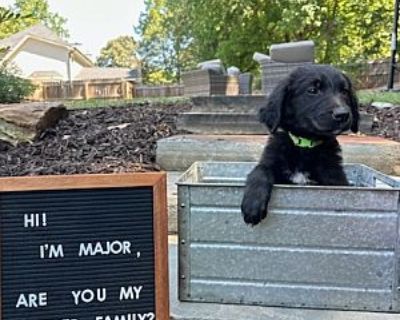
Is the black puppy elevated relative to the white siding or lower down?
lower down

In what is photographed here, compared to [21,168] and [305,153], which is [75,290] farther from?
[21,168]

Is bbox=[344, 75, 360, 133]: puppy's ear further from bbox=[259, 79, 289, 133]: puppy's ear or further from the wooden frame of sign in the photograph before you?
the wooden frame of sign

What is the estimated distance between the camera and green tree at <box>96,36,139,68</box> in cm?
5759

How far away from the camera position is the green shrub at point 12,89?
819 cm

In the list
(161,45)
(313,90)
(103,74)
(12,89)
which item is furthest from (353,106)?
(161,45)

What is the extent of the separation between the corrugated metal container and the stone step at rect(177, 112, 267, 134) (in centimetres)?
236

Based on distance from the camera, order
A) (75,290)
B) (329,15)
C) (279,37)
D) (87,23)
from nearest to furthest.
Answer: (75,290), (329,15), (279,37), (87,23)

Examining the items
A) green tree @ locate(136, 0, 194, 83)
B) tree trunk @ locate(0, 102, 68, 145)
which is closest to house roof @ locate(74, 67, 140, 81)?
green tree @ locate(136, 0, 194, 83)

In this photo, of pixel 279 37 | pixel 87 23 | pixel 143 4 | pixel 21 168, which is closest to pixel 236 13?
pixel 279 37

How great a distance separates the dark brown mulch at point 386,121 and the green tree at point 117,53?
53.4m

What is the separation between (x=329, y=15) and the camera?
675 inches

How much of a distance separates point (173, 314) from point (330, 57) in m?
17.2

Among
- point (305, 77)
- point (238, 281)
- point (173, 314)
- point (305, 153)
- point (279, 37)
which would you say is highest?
point (279, 37)

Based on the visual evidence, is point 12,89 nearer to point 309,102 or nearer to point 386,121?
point 386,121
